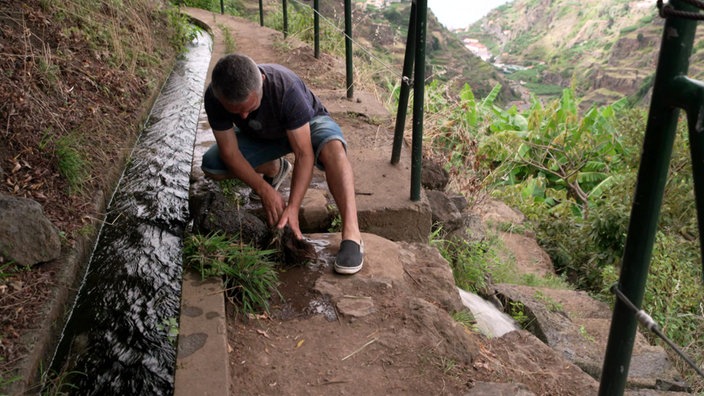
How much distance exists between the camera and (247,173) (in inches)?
117

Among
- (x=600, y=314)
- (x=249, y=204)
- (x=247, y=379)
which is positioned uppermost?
(x=249, y=204)

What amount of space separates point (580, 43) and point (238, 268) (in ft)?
160

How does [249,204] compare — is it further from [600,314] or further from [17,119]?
[600,314]

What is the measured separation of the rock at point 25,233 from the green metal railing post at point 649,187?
2.86 metres

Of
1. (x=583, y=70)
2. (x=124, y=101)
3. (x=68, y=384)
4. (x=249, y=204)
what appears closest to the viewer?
(x=68, y=384)

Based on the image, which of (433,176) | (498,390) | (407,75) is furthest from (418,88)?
(498,390)

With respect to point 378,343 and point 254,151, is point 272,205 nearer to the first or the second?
point 254,151

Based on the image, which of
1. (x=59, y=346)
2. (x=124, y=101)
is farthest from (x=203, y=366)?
(x=124, y=101)

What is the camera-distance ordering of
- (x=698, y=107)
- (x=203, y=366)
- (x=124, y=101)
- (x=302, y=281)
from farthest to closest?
(x=124, y=101) < (x=302, y=281) < (x=203, y=366) < (x=698, y=107)

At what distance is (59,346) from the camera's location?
280cm

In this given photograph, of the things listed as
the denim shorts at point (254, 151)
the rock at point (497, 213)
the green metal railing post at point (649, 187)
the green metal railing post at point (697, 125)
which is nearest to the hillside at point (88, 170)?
the denim shorts at point (254, 151)

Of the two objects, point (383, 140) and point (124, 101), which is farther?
point (124, 101)

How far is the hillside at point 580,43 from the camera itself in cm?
3139

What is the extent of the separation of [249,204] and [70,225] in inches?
45.3
